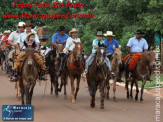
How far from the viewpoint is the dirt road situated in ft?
45.4

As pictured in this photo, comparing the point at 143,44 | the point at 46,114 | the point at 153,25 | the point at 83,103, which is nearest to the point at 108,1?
the point at 153,25

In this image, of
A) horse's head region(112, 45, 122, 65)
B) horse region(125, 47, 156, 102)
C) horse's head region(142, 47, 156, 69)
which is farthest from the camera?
horse's head region(112, 45, 122, 65)

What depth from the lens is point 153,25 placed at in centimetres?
2881

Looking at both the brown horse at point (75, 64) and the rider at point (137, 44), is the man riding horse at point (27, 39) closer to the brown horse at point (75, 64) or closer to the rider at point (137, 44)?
the brown horse at point (75, 64)

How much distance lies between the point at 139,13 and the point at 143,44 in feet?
39.8

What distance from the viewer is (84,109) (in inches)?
626

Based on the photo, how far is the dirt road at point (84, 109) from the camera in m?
13.8

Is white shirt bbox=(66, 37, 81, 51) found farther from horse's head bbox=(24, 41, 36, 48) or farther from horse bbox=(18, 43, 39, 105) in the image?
horse bbox=(18, 43, 39, 105)

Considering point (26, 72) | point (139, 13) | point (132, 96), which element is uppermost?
point (139, 13)

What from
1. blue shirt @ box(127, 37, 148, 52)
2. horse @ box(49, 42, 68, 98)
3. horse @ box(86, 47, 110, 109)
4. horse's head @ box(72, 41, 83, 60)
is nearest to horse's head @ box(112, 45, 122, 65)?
blue shirt @ box(127, 37, 148, 52)

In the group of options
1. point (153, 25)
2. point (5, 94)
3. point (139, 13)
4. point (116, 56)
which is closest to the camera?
point (116, 56)

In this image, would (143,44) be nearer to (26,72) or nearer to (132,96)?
(132,96)

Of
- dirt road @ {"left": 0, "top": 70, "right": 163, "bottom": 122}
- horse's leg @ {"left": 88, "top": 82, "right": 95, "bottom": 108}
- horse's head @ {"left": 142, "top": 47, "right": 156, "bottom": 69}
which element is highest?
horse's head @ {"left": 142, "top": 47, "right": 156, "bottom": 69}

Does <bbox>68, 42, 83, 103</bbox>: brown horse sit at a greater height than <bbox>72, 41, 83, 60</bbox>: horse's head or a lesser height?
lesser
